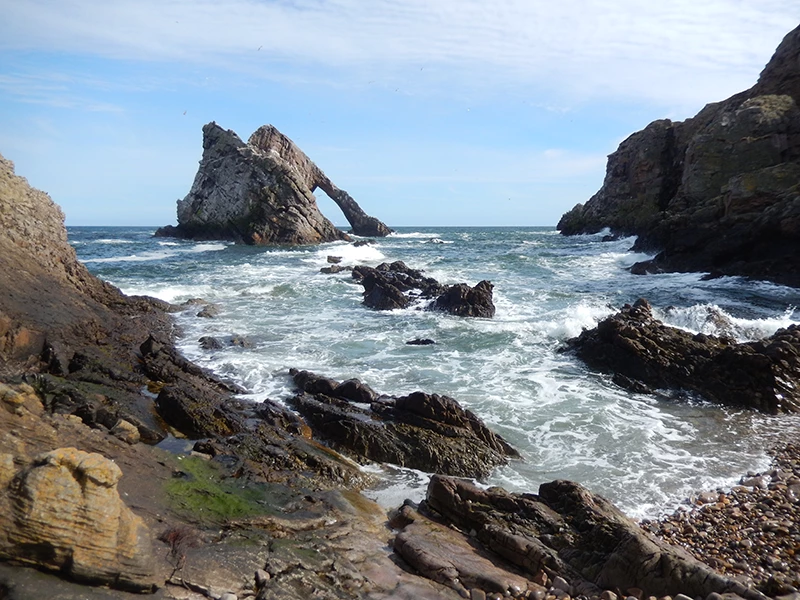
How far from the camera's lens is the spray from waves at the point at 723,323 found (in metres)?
14.6

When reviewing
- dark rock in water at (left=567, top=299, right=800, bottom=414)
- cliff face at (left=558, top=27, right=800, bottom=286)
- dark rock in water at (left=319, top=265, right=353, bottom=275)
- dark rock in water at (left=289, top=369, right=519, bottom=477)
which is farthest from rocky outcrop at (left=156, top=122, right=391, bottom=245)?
dark rock in water at (left=289, top=369, right=519, bottom=477)

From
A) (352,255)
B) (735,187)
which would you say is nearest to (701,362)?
(735,187)

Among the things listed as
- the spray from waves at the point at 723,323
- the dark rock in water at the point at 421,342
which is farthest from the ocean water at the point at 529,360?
the dark rock in water at the point at 421,342

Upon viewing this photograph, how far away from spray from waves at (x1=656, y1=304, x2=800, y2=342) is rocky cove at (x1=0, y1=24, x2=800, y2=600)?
3.74 m

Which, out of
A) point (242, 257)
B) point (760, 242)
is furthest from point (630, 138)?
point (242, 257)

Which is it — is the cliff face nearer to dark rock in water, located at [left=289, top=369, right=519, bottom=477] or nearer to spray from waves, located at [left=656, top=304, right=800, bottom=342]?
spray from waves, located at [left=656, top=304, right=800, bottom=342]

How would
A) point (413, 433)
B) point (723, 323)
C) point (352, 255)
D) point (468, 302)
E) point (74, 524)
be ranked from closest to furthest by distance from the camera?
point (74, 524)
point (413, 433)
point (723, 323)
point (468, 302)
point (352, 255)

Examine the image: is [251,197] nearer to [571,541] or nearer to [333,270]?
[333,270]

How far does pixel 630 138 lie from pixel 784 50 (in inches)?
851

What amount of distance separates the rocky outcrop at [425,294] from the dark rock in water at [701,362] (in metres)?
5.50

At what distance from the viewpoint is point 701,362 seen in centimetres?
1123

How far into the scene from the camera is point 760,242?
918 inches

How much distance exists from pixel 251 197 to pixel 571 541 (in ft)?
166

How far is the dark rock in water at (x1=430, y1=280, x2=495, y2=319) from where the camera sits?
60.8ft
